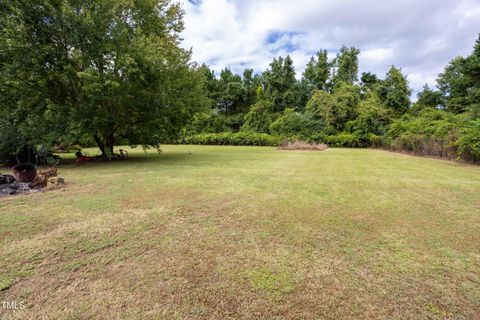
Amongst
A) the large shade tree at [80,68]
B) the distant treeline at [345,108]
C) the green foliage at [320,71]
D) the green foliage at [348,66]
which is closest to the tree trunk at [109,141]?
the large shade tree at [80,68]

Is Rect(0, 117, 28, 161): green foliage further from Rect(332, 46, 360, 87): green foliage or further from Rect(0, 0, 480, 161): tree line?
Rect(332, 46, 360, 87): green foliage

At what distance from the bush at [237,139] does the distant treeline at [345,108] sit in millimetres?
113

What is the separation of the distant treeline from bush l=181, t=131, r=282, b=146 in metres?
0.11

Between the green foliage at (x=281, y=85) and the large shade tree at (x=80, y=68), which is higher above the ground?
the green foliage at (x=281, y=85)

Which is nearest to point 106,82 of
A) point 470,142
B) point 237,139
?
point 470,142

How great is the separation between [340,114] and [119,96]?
2185cm

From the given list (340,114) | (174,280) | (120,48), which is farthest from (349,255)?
(340,114)

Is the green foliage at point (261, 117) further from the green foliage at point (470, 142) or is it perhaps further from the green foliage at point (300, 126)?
the green foliage at point (470, 142)

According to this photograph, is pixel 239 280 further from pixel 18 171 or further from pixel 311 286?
pixel 18 171

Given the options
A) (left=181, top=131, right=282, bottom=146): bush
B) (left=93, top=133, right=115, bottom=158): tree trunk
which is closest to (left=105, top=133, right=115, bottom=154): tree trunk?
(left=93, top=133, right=115, bottom=158): tree trunk

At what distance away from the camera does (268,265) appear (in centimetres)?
233

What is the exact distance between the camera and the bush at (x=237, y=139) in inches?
941

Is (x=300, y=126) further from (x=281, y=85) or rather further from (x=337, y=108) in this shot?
(x=281, y=85)

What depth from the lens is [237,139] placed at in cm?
2569
